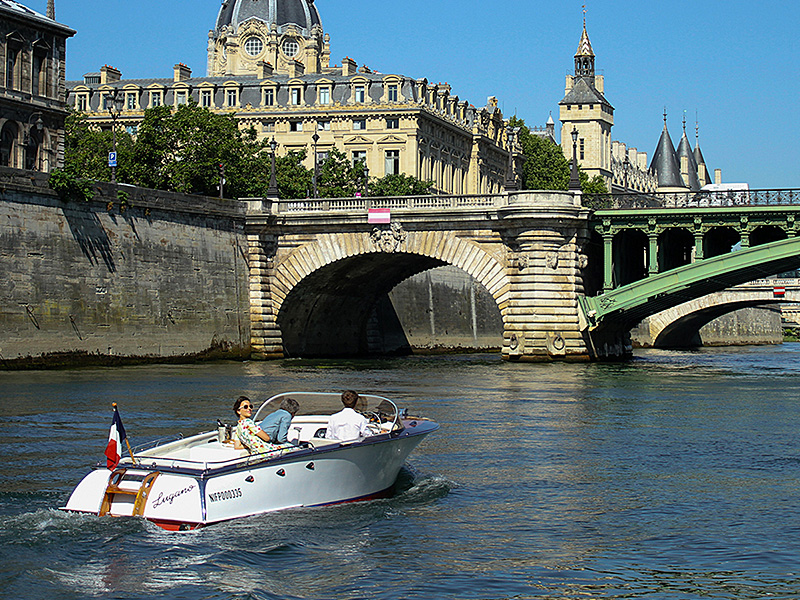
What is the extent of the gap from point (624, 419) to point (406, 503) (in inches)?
562

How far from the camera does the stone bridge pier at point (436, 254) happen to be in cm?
5806

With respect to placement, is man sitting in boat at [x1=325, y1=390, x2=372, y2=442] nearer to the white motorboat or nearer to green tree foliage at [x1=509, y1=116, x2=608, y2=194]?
the white motorboat

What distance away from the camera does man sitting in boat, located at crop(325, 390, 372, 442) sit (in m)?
22.3

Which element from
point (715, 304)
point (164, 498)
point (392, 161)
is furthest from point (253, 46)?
point (164, 498)

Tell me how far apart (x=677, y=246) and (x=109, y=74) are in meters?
66.1

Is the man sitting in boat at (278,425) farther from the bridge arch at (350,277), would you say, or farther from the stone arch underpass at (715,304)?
the stone arch underpass at (715,304)

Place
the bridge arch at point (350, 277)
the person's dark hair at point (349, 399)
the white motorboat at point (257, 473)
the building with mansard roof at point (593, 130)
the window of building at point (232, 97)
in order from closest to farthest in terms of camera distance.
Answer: the white motorboat at point (257, 473)
the person's dark hair at point (349, 399)
the bridge arch at point (350, 277)
the window of building at point (232, 97)
the building with mansard roof at point (593, 130)

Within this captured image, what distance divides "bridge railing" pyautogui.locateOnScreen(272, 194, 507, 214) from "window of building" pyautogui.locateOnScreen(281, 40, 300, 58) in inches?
2657

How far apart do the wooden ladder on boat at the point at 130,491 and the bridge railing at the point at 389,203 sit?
40766mm

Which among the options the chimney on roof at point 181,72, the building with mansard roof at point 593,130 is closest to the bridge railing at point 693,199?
the chimney on roof at point 181,72

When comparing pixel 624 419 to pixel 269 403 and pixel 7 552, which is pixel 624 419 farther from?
pixel 7 552

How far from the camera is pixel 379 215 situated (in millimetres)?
60250

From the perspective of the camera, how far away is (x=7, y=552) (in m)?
18.2

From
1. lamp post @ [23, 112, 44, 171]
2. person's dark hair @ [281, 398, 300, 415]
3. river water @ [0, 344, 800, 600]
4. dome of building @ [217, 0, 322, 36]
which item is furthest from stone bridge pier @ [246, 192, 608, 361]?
dome of building @ [217, 0, 322, 36]
